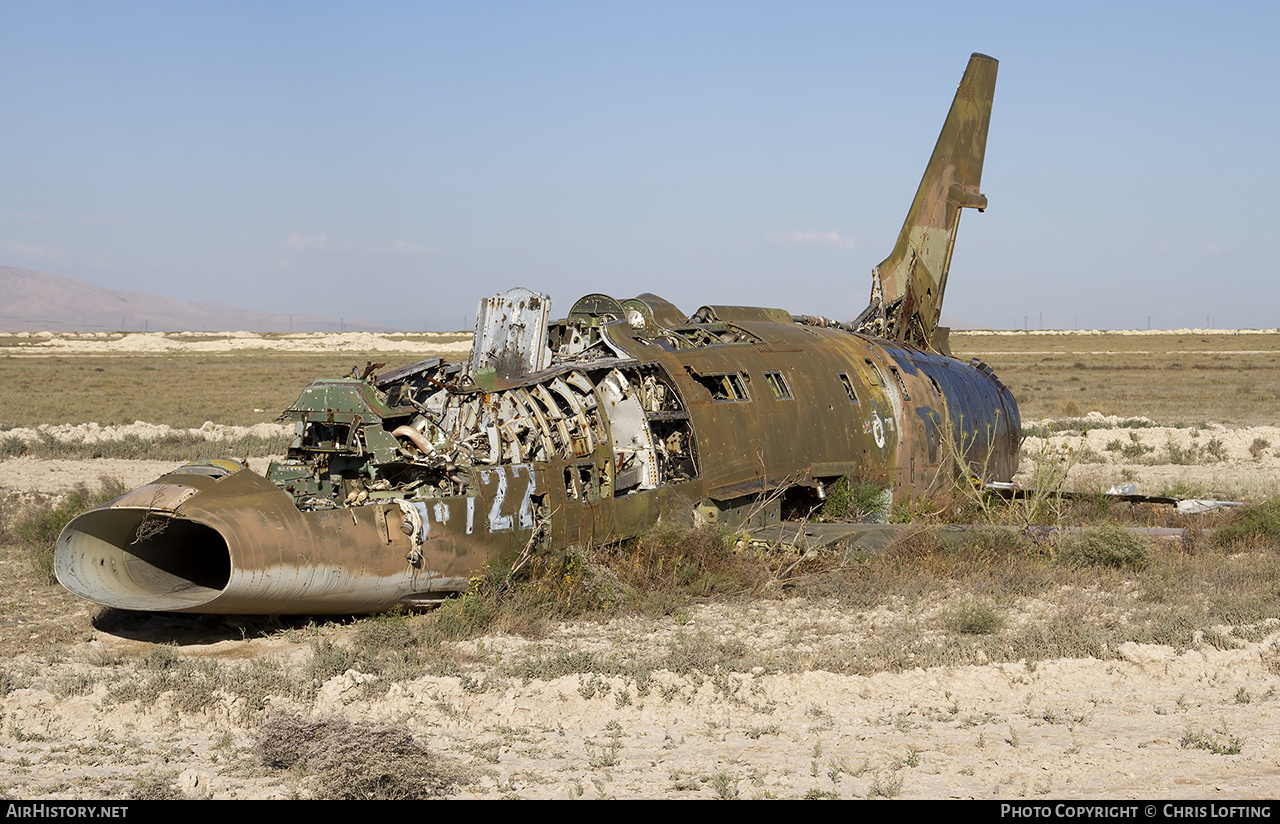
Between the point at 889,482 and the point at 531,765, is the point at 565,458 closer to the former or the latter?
the point at 531,765

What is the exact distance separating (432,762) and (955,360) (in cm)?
1539

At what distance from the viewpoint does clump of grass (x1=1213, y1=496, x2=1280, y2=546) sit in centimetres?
1493

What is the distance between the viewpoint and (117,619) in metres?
11.8


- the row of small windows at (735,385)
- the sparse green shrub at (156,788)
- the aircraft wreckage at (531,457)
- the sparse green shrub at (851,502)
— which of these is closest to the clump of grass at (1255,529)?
the aircraft wreckage at (531,457)

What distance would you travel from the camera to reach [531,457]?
482 inches

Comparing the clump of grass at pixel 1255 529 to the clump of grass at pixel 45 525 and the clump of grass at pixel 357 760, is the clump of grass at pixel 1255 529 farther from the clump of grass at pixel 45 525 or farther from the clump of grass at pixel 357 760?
the clump of grass at pixel 45 525

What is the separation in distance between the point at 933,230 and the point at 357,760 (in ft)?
55.1

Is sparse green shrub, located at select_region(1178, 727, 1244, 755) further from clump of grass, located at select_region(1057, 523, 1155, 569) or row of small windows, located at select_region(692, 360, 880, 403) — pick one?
row of small windows, located at select_region(692, 360, 880, 403)

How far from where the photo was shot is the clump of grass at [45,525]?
1398 cm

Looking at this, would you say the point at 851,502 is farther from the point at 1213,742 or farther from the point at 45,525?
the point at 45,525

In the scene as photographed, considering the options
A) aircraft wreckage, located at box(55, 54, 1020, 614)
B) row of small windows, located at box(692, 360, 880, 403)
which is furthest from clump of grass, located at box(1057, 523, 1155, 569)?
row of small windows, located at box(692, 360, 880, 403)

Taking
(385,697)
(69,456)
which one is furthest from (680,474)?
(69,456)

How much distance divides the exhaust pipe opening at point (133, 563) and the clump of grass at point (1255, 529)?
41.2 feet

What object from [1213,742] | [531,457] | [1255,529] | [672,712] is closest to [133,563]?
[531,457]
